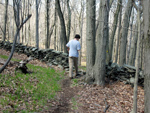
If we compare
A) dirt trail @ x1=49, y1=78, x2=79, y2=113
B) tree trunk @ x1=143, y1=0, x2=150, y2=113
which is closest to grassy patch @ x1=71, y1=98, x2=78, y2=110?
dirt trail @ x1=49, y1=78, x2=79, y2=113

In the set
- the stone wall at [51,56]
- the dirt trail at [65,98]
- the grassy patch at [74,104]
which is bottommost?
the grassy patch at [74,104]

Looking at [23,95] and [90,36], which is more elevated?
[90,36]

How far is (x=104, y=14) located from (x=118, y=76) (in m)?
3.11

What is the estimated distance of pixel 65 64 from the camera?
9.57 meters

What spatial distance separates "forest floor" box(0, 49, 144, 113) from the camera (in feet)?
13.9

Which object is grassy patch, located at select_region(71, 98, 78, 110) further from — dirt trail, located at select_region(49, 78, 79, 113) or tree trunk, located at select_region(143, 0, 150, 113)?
tree trunk, located at select_region(143, 0, 150, 113)

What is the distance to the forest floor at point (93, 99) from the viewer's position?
13.9 ft

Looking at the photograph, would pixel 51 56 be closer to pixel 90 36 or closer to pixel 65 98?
pixel 90 36

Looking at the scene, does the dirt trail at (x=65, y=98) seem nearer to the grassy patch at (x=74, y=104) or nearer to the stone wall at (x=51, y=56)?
the grassy patch at (x=74, y=104)

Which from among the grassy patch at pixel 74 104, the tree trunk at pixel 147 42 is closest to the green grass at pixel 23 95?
the grassy patch at pixel 74 104

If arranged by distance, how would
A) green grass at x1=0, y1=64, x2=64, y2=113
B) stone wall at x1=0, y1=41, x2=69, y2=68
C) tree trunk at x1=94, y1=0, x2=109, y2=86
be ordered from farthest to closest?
stone wall at x1=0, y1=41, x2=69, y2=68, tree trunk at x1=94, y1=0, x2=109, y2=86, green grass at x1=0, y1=64, x2=64, y2=113

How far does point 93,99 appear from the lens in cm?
496

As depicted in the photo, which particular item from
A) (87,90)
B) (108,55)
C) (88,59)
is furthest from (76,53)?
(108,55)

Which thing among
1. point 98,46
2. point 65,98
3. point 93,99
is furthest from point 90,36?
point 65,98
